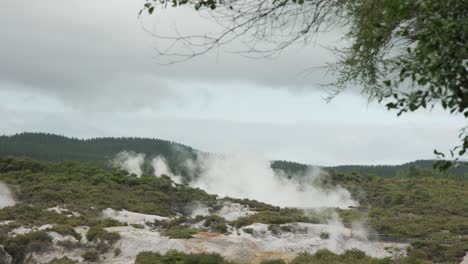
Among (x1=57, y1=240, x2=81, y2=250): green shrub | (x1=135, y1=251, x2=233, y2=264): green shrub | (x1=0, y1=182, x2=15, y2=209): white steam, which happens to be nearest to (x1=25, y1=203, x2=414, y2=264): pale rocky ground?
(x1=57, y1=240, x2=81, y2=250): green shrub

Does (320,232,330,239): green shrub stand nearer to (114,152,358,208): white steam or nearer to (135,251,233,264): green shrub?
(135,251,233,264): green shrub

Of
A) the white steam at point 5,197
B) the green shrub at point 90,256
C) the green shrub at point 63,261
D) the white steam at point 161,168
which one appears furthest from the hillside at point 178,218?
the white steam at point 161,168

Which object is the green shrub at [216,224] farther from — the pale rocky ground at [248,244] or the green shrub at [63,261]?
the green shrub at [63,261]

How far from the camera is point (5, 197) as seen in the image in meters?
55.6

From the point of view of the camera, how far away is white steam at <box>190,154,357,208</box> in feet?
255

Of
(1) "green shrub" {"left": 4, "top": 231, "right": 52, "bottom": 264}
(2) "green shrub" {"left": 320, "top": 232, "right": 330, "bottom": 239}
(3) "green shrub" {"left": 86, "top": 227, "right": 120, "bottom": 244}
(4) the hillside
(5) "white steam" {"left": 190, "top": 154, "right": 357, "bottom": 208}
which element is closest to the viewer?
(1) "green shrub" {"left": 4, "top": 231, "right": 52, "bottom": 264}

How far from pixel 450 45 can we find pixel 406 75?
2.67ft

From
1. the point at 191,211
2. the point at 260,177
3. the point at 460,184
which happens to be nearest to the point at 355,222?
the point at 191,211

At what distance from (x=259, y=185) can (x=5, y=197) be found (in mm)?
46202

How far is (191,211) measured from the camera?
61.1 meters

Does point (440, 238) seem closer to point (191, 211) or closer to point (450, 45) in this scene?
point (191, 211)

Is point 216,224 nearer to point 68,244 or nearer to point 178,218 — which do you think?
point 178,218

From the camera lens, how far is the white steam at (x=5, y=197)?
54281mm

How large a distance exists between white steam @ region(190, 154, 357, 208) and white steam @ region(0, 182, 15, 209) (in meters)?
32.8
